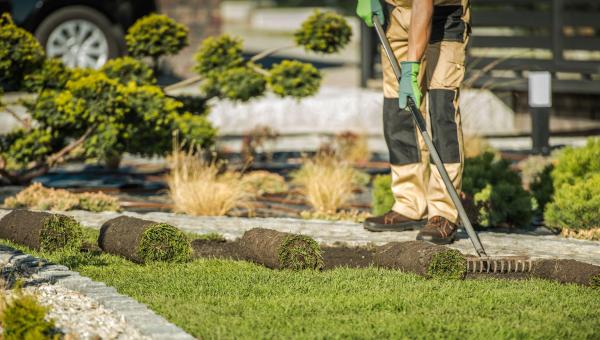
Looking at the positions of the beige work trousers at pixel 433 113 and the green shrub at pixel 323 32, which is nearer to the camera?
the beige work trousers at pixel 433 113

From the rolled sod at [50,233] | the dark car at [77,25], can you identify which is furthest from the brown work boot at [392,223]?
the dark car at [77,25]

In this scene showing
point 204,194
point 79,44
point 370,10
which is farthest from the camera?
point 79,44

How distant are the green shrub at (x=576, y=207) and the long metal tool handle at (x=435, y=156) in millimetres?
1312

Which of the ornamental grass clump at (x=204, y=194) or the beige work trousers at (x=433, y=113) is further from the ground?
the beige work trousers at (x=433, y=113)

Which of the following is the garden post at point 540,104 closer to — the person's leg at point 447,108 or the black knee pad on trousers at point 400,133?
the black knee pad on trousers at point 400,133

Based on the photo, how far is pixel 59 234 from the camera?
695 cm

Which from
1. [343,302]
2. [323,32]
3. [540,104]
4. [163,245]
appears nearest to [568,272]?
[343,302]

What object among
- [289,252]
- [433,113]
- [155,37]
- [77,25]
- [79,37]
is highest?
[77,25]

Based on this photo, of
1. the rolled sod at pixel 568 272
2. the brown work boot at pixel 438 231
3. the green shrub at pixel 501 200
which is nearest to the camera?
the rolled sod at pixel 568 272

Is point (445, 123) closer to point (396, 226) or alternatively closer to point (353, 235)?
point (396, 226)

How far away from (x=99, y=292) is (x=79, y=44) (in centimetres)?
963

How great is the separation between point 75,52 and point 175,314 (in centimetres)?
1001

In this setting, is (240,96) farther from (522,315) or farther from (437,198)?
(522,315)

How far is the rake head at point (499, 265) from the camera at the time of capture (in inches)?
250
